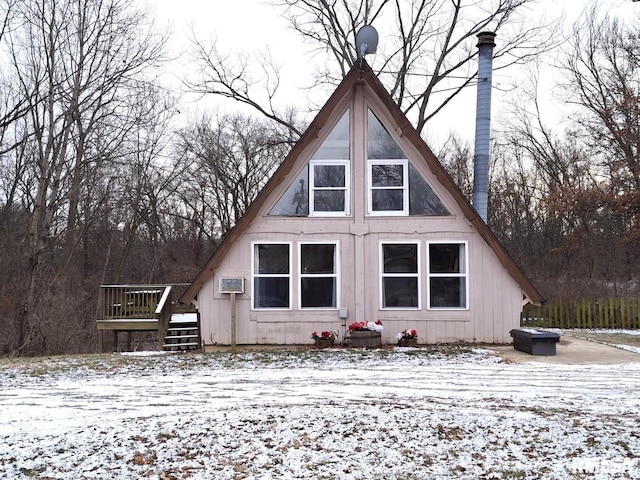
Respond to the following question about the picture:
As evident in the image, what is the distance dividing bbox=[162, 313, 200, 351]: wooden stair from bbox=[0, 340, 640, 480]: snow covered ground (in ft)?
18.9

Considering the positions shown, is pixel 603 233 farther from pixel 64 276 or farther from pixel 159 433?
pixel 159 433

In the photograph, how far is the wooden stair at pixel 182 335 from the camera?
17.2m

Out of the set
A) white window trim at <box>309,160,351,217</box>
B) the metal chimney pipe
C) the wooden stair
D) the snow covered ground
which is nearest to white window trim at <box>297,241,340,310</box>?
white window trim at <box>309,160,351,217</box>

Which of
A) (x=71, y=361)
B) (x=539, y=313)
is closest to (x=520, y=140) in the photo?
(x=539, y=313)

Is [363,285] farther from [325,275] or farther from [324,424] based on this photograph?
[324,424]

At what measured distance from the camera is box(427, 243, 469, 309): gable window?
1491cm

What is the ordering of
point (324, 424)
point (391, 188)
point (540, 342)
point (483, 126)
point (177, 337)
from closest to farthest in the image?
point (324, 424) → point (540, 342) → point (391, 188) → point (177, 337) → point (483, 126)

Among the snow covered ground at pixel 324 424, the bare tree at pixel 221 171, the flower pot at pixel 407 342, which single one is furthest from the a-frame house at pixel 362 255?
the bare tree at pixel 221 171

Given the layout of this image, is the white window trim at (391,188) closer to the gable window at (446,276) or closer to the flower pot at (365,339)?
the gable window at (446,276)

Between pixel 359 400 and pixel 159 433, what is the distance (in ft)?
8.74

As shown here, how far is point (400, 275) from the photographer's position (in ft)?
49.2

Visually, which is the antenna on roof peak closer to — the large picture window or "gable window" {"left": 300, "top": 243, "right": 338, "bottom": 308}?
the large picture window

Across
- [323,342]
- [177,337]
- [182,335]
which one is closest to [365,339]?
[323,342]

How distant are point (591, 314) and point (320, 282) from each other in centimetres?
1358
